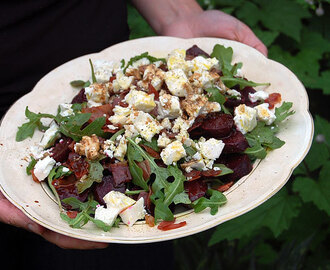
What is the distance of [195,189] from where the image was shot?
1.81 meters

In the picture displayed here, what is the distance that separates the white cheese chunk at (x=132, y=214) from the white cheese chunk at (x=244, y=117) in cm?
56

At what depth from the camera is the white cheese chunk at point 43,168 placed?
1.92 metres

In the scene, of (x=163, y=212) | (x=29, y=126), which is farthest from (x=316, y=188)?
(x=29, y=126)

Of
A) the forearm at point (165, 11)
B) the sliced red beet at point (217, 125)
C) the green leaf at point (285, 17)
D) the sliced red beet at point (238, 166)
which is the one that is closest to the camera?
the sliced red beet at point (238, 166)

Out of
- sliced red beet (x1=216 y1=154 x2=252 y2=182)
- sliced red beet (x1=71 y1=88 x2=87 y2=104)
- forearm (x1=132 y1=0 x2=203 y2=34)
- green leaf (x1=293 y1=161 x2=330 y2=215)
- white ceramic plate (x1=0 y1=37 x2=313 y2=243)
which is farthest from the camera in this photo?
forearm (x1=132 y1=0 x2=203 y2=34)

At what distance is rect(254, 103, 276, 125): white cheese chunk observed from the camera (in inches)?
79.0

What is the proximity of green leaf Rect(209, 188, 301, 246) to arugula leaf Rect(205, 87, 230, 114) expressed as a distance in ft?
2.41

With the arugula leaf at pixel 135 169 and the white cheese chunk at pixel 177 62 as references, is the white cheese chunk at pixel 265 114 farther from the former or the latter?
the arugula leaf at pixel 135 169

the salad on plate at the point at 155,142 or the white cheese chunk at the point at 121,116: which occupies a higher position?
the white cheese chunk at the point at 121,116

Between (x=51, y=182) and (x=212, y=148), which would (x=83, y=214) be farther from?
(x=212, y=148)

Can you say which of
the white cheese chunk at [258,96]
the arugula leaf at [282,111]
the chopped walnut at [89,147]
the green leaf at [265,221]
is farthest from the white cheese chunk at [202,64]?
the green leaf at [265,221]

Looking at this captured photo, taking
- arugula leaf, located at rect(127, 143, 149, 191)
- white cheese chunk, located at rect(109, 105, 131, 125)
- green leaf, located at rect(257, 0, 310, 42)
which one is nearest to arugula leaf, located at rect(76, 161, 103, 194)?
arugula leaf, located at rect(127, 143, 149, 191)

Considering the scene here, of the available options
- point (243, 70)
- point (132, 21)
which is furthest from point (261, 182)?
point (132, 21)

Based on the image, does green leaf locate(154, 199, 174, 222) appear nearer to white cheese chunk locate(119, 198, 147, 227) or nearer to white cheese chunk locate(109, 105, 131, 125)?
white cheese chunk locate(119, 198, 147, 227)
